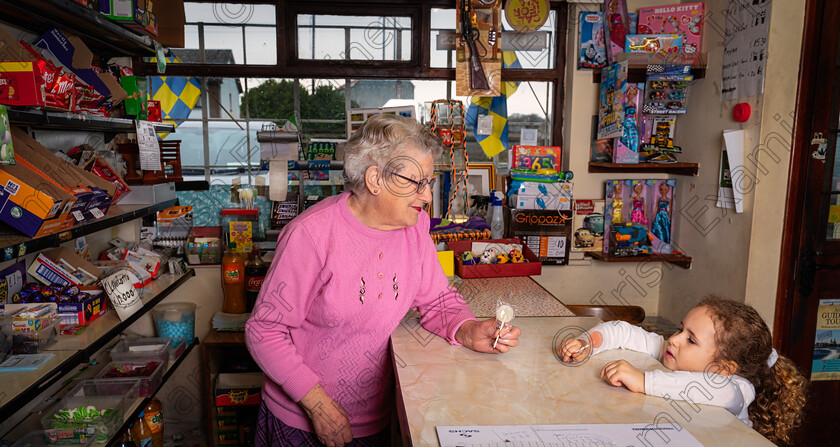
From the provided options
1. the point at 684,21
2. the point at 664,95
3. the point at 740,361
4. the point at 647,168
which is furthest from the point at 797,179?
the point at 740,361

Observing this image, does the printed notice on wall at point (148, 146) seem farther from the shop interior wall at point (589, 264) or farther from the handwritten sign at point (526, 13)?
the shop interior wall at point (589, 264)

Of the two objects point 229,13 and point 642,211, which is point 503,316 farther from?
point 229,13

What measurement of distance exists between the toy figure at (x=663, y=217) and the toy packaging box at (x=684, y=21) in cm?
86

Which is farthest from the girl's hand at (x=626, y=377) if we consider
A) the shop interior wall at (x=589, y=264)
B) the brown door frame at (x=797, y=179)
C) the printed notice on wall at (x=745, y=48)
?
the shop interior wall at (x=589, y=264)

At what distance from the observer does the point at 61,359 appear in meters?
1.81

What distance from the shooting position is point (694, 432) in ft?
3.92

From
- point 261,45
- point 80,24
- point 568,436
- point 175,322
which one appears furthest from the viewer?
point 261,45

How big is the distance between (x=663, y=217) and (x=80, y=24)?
130 inches

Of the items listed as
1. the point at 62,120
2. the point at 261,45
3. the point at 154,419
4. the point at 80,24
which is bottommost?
the point at 154,419

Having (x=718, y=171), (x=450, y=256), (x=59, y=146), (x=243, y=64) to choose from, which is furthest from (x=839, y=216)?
(x=59, y=146)

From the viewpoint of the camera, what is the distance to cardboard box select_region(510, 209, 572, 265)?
3.31 metres

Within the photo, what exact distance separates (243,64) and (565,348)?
8.60 ft

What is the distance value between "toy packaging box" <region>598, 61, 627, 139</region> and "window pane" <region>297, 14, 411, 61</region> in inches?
47.4

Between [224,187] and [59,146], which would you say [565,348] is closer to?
[59,146]
